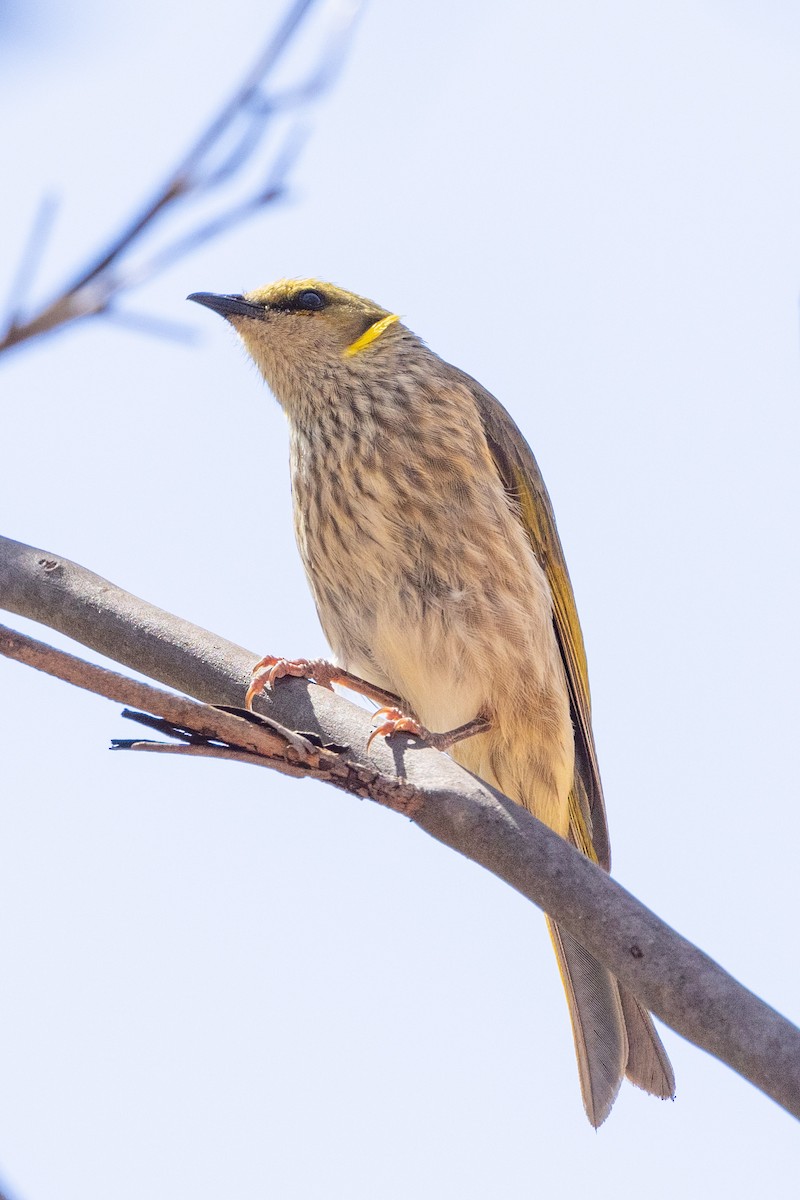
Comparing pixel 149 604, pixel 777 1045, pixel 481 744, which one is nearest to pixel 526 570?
pixel 481 744

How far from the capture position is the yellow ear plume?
464 cm

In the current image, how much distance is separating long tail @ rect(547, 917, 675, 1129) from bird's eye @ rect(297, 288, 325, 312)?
248 centimetres

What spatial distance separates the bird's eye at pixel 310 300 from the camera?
4.81m

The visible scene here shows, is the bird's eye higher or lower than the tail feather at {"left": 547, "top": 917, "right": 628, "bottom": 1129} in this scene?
Result: higher

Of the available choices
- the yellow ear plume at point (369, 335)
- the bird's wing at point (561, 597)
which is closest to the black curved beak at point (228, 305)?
the yellow ear plume at point (369, 335)

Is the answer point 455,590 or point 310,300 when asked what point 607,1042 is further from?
point 310,300

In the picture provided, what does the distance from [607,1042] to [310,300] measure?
2.76m

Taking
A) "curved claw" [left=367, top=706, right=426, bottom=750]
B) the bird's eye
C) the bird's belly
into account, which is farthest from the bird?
the bird's eye

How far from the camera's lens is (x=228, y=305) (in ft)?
15.6

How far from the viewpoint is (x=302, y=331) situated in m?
4.70

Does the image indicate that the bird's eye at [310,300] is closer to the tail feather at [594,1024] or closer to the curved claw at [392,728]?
the curved claw at [392,728]

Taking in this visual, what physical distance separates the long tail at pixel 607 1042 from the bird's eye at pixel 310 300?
2.48 m

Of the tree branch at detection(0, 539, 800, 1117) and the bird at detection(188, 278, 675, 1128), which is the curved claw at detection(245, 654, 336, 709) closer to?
the tree branch at detection(0, 539, 800, 1117)

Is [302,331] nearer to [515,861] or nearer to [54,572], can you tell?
[54,572]
